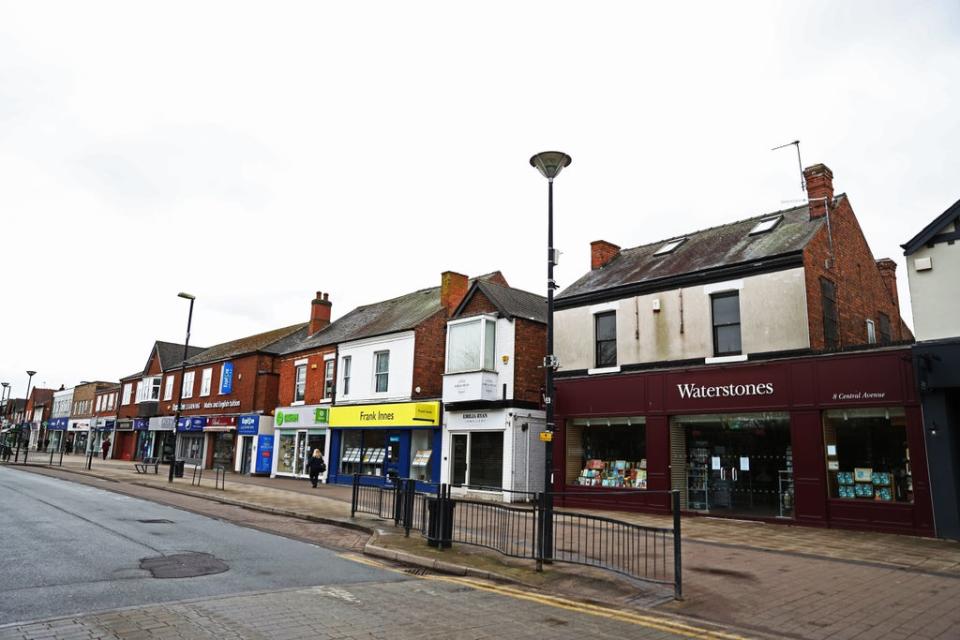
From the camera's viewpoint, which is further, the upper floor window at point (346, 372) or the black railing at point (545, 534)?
the upper floor window at point (346, 372)

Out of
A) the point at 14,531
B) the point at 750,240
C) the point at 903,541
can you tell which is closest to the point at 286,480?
the point at 14,531

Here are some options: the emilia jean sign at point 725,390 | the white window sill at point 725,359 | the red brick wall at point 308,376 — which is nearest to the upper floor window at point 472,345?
the emilia jean sign at point 725,390

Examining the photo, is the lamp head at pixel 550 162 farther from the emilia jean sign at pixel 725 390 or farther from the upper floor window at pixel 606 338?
the upper floor window at pixel 606 338

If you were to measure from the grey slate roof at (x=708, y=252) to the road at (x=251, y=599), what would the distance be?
1319 cm

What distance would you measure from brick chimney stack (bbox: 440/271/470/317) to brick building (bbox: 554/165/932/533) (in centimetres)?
720

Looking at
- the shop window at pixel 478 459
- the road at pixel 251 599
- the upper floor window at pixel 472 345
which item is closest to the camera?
the road at pixel 251 599

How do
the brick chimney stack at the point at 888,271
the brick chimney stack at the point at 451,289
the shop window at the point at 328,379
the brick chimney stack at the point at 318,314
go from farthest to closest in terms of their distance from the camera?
the brick chimney stack at the point at 318,314 < the shop window at the point at 328,379 < the brick chimney stack at the point at 451,289 < the brick chimney stack at the point at 888,271

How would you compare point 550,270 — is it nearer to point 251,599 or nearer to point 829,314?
point 251,599

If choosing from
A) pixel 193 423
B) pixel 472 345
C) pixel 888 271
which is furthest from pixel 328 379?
pixel 888 271

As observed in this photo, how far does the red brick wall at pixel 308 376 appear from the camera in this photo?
32.3 metres

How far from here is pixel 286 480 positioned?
31.3m

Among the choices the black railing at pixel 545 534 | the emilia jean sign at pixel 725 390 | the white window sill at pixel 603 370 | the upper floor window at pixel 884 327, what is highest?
the upper floor window at pixel 884 327

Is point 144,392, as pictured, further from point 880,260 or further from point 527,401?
point 880,260

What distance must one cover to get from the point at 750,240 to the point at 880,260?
28.2 ft
